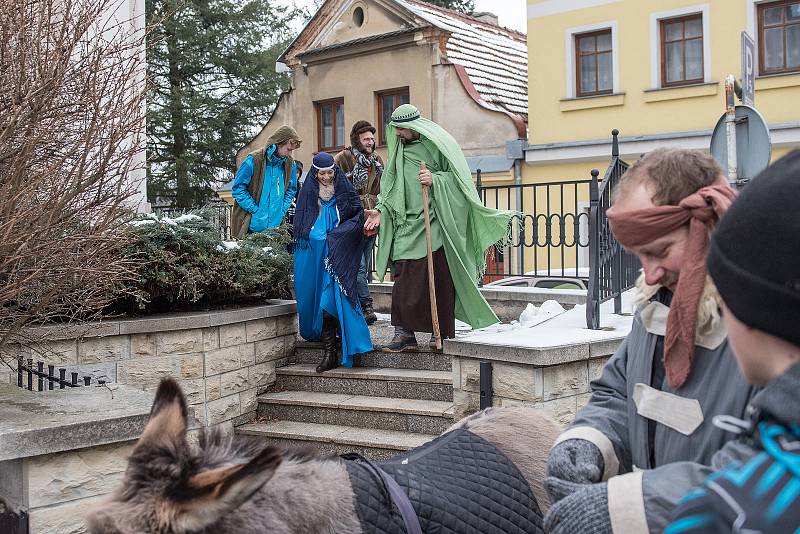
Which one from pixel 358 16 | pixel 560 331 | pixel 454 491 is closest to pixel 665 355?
pixel 454 491

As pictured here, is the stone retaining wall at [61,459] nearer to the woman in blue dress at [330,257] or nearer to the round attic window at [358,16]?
the woman in blue dress at [330,257]

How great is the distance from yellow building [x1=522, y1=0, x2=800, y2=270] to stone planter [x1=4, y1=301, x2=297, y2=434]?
9.20m

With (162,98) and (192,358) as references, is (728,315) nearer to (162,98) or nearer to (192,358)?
(192,358)

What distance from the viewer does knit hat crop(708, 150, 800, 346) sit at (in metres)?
1.34

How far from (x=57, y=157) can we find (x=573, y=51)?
14.9m

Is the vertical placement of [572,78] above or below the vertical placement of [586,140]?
above

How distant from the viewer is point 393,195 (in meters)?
7.31

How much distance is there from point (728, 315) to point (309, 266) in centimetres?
633

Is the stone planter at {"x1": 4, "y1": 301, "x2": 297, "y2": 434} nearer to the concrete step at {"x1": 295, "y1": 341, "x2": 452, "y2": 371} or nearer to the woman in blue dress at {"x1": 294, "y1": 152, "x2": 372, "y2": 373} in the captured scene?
the woman in blue dress at {"x1": 294, "y1": 152, "x2": 372, "y2": 373}

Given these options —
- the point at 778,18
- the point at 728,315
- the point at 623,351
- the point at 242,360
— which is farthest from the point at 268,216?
the point at 778,18

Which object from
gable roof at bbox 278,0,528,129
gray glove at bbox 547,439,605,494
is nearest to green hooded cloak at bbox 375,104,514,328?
gray glove at bbox 547,439,605,494

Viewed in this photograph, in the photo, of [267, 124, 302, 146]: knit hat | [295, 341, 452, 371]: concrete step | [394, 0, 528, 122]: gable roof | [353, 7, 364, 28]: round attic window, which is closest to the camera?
[295, 341, 452, 371]: concrete step

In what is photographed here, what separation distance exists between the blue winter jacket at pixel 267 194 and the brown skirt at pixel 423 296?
2537 millimetres

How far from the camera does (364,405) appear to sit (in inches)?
274
